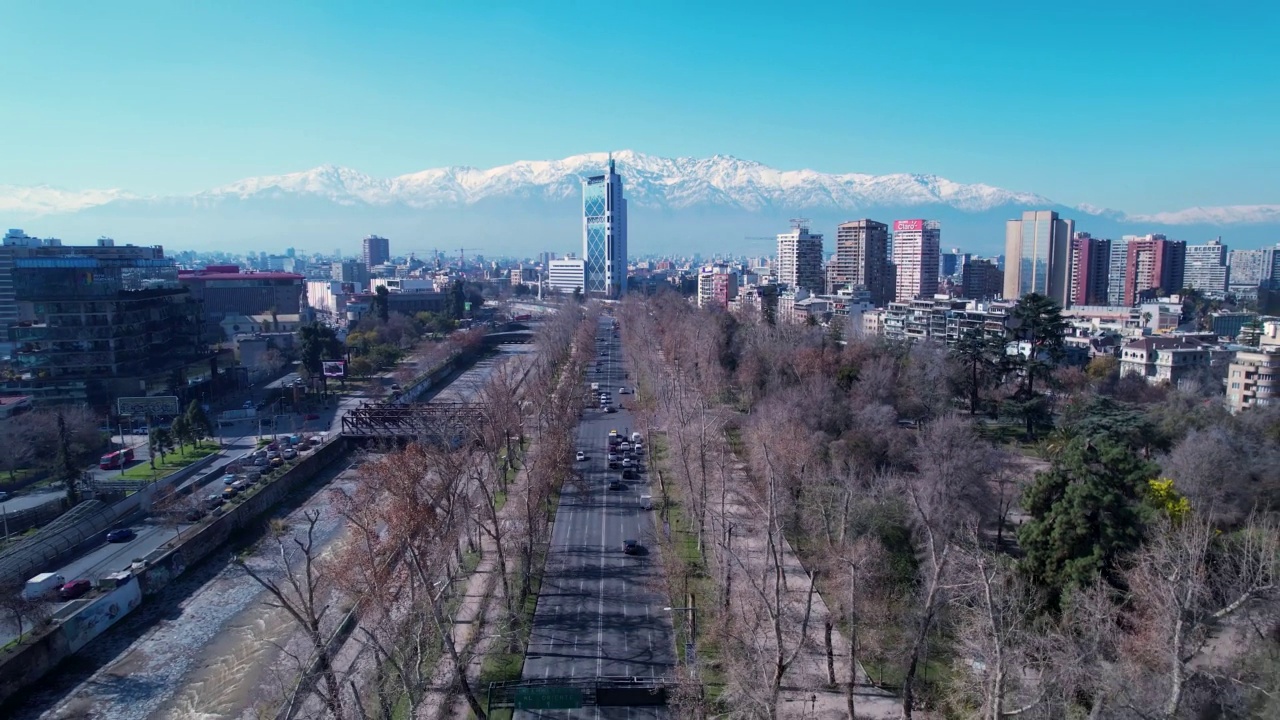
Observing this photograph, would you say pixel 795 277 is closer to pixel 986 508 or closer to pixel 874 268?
pixel 874 268

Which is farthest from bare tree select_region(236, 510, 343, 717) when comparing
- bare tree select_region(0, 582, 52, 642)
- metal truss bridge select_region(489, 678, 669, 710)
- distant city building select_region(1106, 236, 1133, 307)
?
distant city building select_region(1106, 236, 1133, 307)

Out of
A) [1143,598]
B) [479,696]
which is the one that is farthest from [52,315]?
[1143,598]

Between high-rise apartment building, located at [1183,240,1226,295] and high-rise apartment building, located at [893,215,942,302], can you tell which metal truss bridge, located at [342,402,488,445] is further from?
high-rise apartment building, located at [1183,240,1226,295]

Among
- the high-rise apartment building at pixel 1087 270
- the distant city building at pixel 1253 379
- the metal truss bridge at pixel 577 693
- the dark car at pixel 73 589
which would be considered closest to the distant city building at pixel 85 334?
the dark car at pixel 73 589

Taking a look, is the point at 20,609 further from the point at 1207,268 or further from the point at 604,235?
the point at 1207,268

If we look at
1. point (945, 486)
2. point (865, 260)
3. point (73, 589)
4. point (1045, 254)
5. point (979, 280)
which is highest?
point (1045, 254)

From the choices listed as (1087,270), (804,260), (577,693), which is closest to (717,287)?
(804,260)
